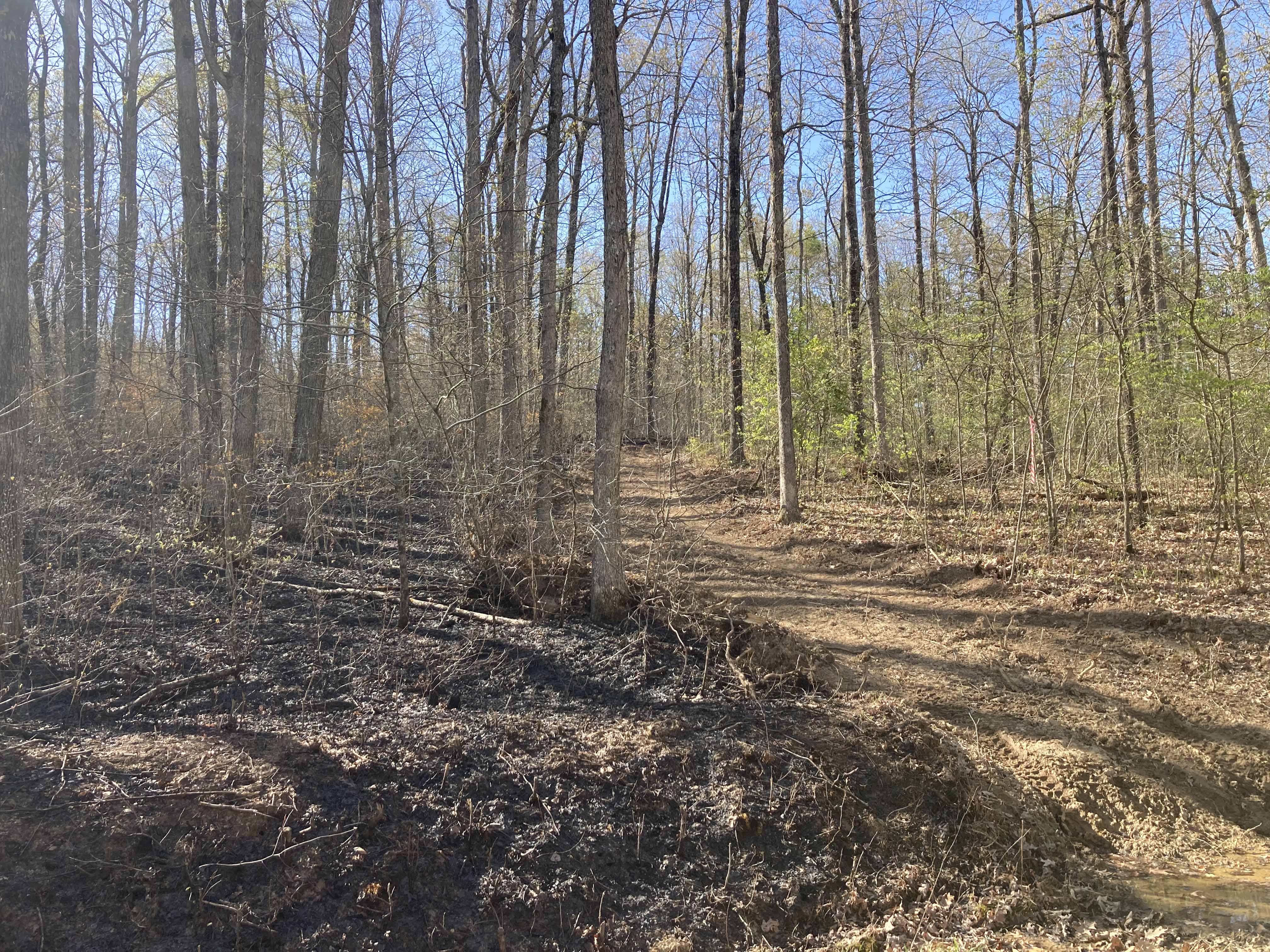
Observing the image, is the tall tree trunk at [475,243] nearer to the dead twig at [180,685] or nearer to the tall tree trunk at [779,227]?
the dead twig at [180,685]

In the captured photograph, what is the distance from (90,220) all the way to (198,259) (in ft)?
41.5

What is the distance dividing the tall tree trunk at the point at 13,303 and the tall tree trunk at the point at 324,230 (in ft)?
7.20

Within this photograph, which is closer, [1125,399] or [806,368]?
[1125,399]

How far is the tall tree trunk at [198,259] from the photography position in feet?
25.9

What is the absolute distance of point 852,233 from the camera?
15117 mm

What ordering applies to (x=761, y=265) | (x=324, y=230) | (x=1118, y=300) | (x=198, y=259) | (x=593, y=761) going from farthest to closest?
(x=761, y=265) < (x=324, y=230) < (x=198, y=259) < (x=1118, y=300) < (x=593, y=761)

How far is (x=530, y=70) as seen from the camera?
9.50m

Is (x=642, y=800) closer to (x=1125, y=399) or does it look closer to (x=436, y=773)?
(x=436, y=773)

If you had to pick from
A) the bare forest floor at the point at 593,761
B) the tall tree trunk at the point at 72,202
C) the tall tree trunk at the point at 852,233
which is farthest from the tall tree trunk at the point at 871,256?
the tall tree trunk at the point at 72,202

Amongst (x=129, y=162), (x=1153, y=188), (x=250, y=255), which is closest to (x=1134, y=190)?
(x=1153, y=188)

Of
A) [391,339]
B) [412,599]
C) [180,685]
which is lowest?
[180,685]

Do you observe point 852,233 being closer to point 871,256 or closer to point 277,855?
point 871,256

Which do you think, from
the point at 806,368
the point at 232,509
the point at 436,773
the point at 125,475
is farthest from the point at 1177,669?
the point at 125,475

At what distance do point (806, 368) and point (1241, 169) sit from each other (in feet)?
28.4
